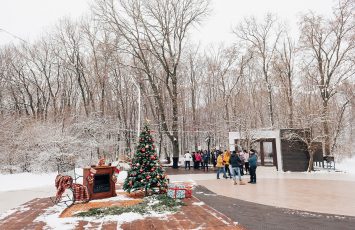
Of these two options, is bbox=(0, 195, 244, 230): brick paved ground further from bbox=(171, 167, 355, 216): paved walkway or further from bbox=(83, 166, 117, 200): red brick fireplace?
bbox=(171, 167, 355, 216): paved walkway

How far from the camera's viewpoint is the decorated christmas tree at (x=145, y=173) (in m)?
10.1

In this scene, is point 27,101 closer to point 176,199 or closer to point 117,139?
point 117,139

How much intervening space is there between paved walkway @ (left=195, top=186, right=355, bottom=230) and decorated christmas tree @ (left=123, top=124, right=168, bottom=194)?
217 centimetres

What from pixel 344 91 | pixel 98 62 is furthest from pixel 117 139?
pixel 344 91

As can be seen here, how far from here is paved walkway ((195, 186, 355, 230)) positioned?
6160 millimetres

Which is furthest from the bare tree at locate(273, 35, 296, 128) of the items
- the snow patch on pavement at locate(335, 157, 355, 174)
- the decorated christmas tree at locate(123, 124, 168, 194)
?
the decorated christmas tree at locate(123, 124, 168, 194)

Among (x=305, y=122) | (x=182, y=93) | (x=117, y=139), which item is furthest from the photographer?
(x=182, y=93)

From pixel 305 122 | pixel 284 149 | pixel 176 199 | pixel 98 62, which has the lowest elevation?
pixel 176 199

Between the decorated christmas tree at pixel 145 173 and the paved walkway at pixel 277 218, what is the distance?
2.17 m

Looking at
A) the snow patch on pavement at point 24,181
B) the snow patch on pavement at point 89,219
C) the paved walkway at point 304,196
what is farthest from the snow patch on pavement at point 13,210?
the paved walkway at point 304,196

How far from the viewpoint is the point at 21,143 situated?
68.2 feet

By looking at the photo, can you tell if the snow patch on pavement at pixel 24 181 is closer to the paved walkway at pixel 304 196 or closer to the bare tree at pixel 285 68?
the paved walkway at pixel 304 196

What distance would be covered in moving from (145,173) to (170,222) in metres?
3.75

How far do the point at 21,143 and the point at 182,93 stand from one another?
74.3 ft
